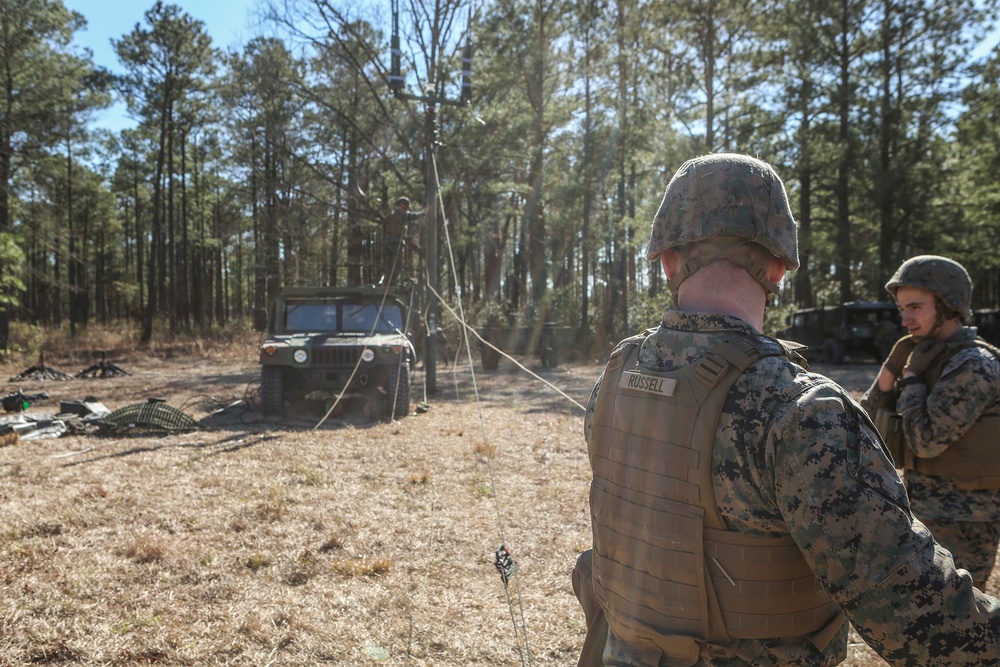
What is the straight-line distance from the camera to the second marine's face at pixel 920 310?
8.56ft

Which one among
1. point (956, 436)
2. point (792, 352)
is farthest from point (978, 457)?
point (792, 352)

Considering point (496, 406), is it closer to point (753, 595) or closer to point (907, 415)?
point (907, 415)

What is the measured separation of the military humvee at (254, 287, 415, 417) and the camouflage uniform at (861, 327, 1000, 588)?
6412 millimetres

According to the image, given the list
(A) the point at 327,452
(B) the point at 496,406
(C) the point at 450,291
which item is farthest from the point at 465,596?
(C) the point at 450,291

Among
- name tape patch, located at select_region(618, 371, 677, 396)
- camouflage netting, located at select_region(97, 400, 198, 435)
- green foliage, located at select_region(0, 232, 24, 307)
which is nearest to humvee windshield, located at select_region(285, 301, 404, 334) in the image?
camouflage netting, located at select_region(97, 400, 198, 435)

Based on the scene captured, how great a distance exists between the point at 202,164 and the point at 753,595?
123ft

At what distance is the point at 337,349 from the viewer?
822cm

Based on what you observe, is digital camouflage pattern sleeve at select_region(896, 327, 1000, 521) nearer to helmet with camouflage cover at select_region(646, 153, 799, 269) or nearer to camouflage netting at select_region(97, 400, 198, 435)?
helmet with camouflage cover at select_region(646, 153, 799, 269)

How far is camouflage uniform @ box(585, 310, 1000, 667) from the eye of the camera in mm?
1056

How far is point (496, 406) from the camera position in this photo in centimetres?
1043

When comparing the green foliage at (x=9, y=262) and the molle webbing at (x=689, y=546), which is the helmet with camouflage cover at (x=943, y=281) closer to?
the molle webbing at (x=689, y=546)

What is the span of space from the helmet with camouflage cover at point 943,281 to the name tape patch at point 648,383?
177 cm

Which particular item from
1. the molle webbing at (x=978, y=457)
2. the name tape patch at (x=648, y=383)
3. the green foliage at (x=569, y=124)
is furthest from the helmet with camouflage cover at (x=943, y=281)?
the green foliage at (x=569, y=124)

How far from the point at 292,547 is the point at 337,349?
14.0 ft
